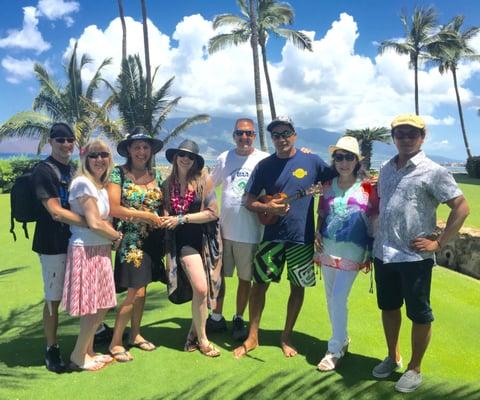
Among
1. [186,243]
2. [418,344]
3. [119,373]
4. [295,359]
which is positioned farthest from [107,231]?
[418,344]

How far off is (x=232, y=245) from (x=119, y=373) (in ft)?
5.42

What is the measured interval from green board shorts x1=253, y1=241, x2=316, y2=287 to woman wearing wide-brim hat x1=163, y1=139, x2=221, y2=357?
536mm

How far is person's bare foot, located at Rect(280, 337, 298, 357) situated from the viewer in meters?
4.27

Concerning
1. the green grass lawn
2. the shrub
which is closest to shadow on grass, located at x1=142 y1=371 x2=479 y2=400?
the green grass lawn

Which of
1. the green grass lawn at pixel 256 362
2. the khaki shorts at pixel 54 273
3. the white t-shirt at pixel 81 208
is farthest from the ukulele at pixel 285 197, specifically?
the khaki shorts at pixel 54 273

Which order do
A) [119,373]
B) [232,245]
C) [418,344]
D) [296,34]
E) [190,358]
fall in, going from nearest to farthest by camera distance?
[418,344] < [119,373] < [190,358] < [232,245] < [296,34]

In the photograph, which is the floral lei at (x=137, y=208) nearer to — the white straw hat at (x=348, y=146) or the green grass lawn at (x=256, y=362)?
the green grass lawn at (x=256, y=362)

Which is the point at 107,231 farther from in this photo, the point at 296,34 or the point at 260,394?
the point at 296,34

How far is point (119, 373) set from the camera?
13.0ft

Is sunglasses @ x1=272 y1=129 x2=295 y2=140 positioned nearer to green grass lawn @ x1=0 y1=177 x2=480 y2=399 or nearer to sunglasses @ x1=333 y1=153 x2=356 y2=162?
sunglasses @ x1=333 y1=153 x2=356 y2=162

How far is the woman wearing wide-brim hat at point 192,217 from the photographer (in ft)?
13.7

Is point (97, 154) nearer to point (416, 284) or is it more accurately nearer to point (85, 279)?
point (85, 279)

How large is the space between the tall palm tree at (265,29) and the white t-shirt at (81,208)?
2613 cm

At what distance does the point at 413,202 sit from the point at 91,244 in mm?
2740
